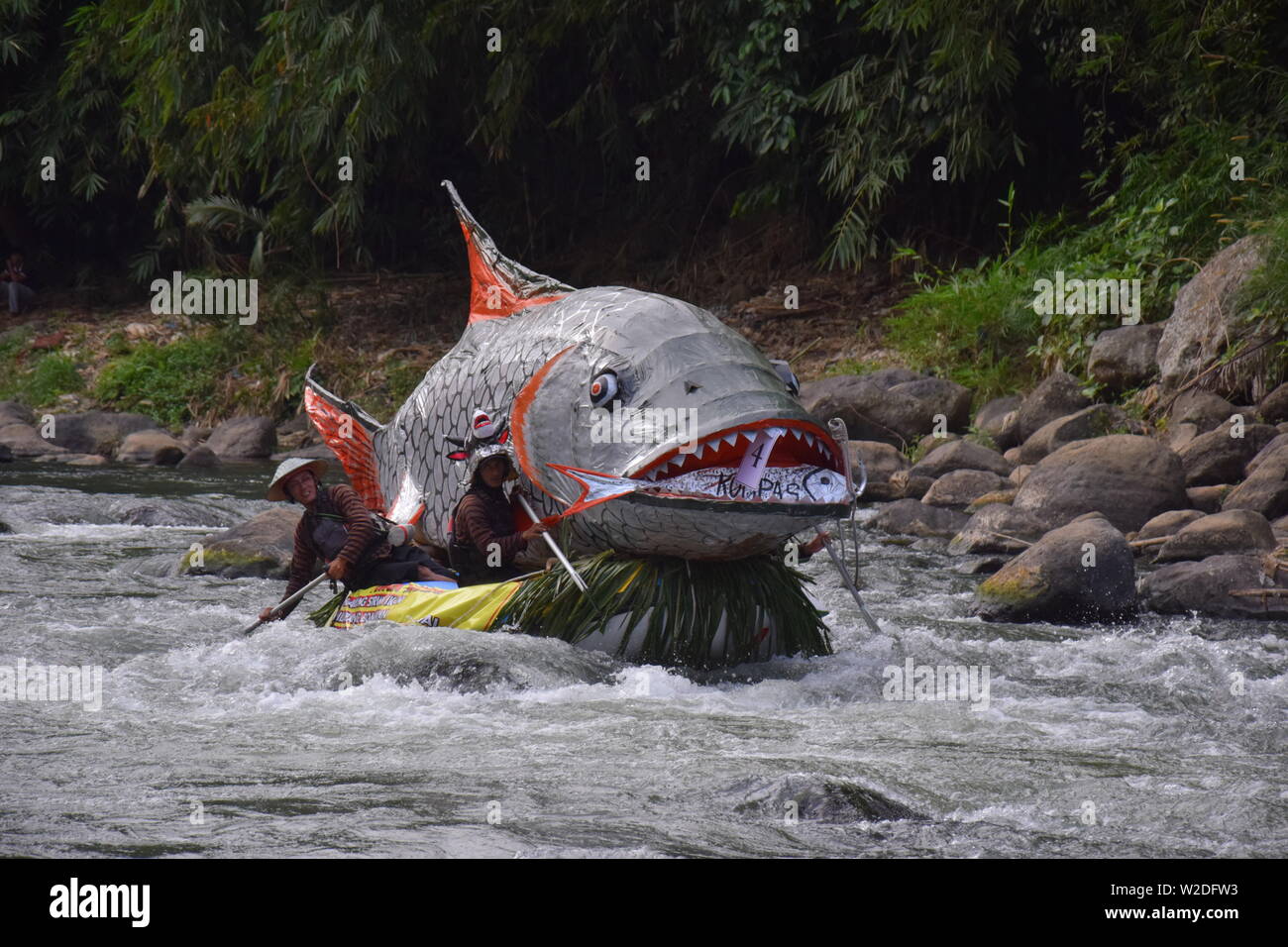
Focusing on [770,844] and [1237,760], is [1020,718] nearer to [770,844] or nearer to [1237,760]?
[1237,760]

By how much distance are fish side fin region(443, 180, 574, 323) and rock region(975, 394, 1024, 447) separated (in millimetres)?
5859

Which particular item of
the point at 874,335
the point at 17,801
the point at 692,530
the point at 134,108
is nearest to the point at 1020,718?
the point at 692,530

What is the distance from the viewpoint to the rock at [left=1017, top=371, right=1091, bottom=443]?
39.3 ft

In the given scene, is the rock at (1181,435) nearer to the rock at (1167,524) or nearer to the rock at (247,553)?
the rock at (1167,524)

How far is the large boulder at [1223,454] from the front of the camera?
10148mm

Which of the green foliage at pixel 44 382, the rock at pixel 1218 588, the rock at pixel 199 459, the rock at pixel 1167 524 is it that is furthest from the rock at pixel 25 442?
the rock at pixel 1218 588

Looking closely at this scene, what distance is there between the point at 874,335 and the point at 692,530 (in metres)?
10.4


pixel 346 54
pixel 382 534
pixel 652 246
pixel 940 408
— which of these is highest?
pixel 346 54

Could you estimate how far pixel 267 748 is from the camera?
529 centimetres

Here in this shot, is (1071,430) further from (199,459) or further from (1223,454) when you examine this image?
(199,459)

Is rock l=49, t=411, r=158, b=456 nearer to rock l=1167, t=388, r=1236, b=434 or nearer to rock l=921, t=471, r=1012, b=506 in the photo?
rock l=921, t=471, r=1012, b=506

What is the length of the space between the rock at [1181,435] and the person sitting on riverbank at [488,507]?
5677mm

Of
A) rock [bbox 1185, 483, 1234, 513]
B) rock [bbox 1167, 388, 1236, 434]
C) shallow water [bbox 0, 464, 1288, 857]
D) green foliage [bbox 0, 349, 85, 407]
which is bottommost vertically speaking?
shallow water [bbox 0, 464, 1288, 857]
